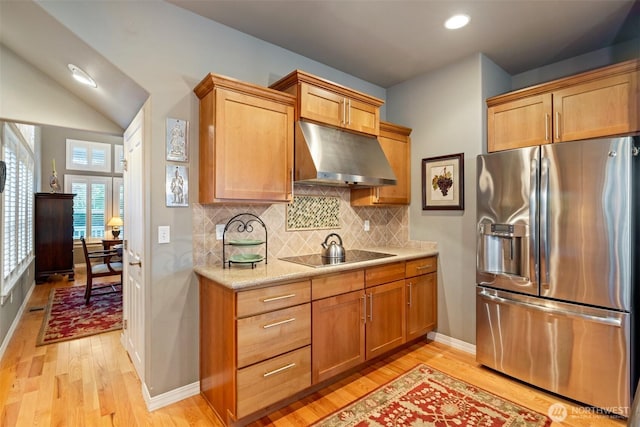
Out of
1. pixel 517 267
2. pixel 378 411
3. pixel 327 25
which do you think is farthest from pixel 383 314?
pixel 327 25

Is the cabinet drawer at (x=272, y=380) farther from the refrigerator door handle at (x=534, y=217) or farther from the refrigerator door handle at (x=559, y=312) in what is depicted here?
the refrigerator door handle at (x=534, y=217)

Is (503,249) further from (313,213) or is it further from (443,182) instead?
(313,213)

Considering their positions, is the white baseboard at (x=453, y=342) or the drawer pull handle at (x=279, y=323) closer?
the drawer pull handle at (x=279, y=323)

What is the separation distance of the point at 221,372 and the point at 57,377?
1.60 metres

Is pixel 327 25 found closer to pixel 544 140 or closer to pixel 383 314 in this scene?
pixel 544 140

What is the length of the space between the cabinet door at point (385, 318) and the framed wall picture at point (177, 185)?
1580mm

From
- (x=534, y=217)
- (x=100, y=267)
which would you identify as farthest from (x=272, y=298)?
(x=100, y=267)

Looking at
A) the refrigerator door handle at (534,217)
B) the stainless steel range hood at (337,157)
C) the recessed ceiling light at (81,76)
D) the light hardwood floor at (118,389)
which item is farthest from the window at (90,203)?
the refrigerator door handle at (534,217)

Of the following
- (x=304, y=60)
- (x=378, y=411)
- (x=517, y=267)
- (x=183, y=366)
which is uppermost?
(x=304, y=60)

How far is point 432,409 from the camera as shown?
2115 mm

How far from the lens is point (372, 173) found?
276 centimetres

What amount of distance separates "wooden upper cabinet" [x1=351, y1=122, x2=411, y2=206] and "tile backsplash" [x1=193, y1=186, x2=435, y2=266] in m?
0.17

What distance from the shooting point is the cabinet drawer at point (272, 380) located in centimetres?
187

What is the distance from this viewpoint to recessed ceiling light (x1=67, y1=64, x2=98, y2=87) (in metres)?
2.28
